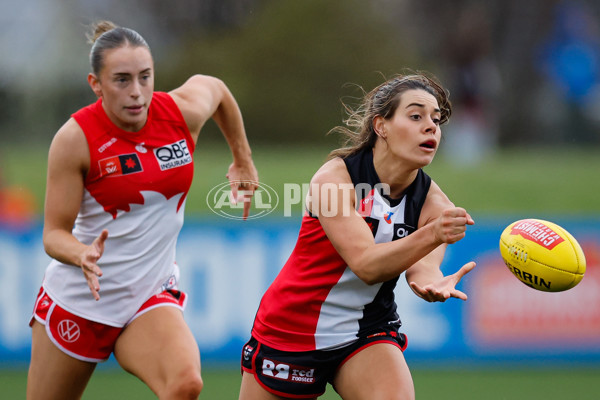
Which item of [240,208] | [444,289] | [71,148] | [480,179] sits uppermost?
[480,179]

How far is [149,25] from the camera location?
16375mm

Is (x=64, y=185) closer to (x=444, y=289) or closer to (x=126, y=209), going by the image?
(x=126, y=209)

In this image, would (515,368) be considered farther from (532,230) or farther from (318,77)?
(318,77)

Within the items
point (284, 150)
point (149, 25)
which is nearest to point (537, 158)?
point (284, 150)

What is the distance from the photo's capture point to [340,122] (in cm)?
1413

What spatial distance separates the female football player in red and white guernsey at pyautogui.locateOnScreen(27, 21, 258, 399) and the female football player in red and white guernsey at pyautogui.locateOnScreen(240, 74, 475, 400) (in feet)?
1.52

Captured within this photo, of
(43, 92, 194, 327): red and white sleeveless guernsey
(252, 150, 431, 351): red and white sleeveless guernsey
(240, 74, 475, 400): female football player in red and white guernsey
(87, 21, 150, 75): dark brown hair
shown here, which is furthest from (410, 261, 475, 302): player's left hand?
(87, 21, 150, 75): dark brown hair

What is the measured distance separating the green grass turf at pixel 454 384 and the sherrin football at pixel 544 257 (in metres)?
3.48

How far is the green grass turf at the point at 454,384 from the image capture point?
7.75 metres

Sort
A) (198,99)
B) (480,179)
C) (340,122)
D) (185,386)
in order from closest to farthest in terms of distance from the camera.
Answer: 1. (185,386)
2. (198,99)
3. (480,179)
4. (340,122)

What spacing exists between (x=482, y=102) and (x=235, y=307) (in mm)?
7718

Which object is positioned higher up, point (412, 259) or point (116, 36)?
point (116, 36)

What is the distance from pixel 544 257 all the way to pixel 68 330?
244cm

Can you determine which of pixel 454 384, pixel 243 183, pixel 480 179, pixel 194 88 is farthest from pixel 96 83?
pixel 480 179
